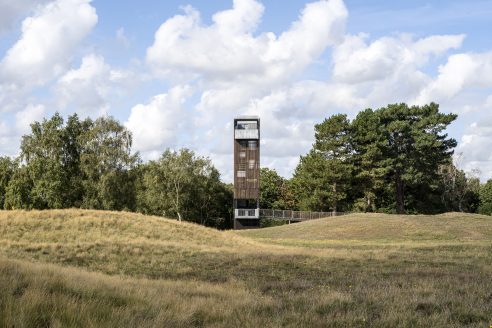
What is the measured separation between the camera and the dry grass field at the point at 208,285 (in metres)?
7.55

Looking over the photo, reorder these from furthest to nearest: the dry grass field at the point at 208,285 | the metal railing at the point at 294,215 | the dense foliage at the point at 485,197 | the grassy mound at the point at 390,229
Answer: the dense foliage at the point at 485,197, the metal railing at the point at 294,215, the grassy mound at the point at 390,229, the dry grass field at the point at 208,285

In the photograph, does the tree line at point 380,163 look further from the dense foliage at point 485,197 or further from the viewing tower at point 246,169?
the viewing tower at point 246,169

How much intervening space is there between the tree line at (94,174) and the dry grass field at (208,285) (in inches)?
1294

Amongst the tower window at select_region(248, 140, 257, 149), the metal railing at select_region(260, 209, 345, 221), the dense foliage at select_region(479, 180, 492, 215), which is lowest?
the metal railing at select_region(260, 209, 345, 221)

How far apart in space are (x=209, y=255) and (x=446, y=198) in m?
74.1

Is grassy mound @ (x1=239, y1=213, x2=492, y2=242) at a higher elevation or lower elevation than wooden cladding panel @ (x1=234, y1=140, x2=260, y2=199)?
lower

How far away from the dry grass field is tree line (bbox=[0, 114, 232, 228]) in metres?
32.9

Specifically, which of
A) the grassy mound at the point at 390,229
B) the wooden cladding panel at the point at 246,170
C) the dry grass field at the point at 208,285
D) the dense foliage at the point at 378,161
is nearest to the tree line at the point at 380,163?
the dense foliage at the point at 378,161

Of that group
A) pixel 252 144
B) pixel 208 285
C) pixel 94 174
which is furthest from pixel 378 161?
pixel 208 285

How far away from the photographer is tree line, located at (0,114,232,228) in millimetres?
70125

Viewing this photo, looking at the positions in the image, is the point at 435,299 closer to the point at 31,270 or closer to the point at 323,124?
the point at 31,270

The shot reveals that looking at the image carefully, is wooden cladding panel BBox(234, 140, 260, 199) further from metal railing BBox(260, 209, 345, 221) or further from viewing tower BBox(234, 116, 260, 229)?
metal railing BBox(260, 209, 345, 221)

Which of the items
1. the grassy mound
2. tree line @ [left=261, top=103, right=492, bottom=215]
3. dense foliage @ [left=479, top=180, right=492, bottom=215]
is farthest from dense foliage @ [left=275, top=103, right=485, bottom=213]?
the grassy mound

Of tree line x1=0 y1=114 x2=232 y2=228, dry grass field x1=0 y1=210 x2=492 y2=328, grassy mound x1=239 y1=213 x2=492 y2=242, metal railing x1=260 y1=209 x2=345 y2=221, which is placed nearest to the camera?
dry grass field x1=0 y1=210 x2=492 y2=328
